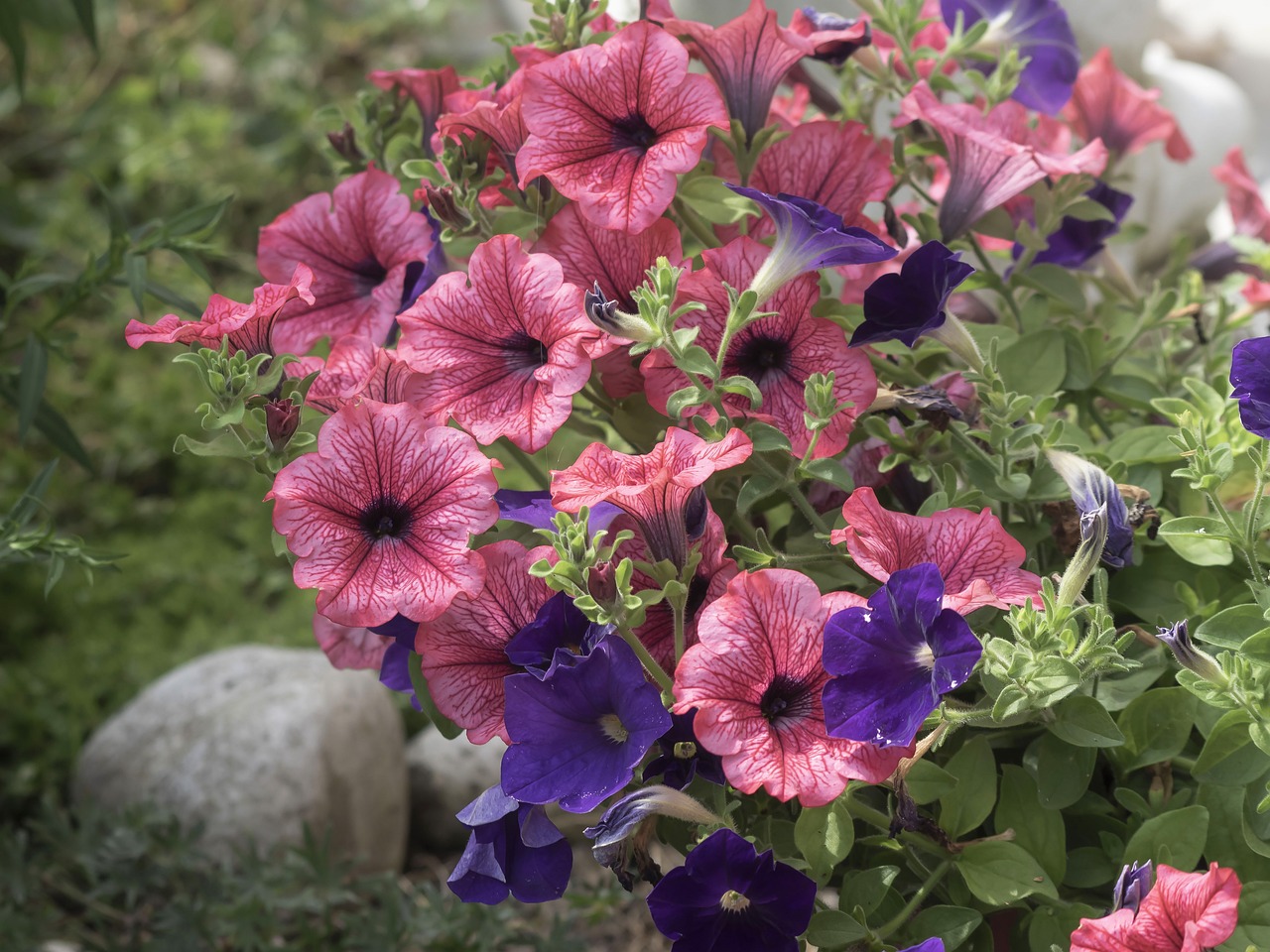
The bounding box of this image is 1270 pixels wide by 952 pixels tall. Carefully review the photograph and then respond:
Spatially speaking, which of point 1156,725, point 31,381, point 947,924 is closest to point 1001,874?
point 947,924

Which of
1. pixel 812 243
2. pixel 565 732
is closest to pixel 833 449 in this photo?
pixel 812 243

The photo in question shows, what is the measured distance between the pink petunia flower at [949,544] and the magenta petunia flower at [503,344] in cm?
20

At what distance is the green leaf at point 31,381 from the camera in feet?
3.74

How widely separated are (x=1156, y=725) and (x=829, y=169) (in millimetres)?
454

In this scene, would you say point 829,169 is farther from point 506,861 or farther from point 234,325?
point 506,861

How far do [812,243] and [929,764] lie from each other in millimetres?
339

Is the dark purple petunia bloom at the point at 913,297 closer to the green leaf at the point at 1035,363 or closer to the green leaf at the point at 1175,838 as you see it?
the green leaf at the point at 1035,363

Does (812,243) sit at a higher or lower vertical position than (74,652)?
higher

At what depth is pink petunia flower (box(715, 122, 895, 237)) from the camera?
88 centimetres

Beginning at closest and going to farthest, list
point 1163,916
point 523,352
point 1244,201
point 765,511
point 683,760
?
point 1163,916 < point 683,760 < point 523,352 < point 765,511 < point 1244,201

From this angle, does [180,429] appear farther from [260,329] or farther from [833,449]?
[833,449]

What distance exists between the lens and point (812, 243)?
A: 75 cm

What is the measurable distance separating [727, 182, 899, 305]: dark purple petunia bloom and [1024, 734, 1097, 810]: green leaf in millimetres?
339

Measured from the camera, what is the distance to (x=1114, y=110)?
112cm
